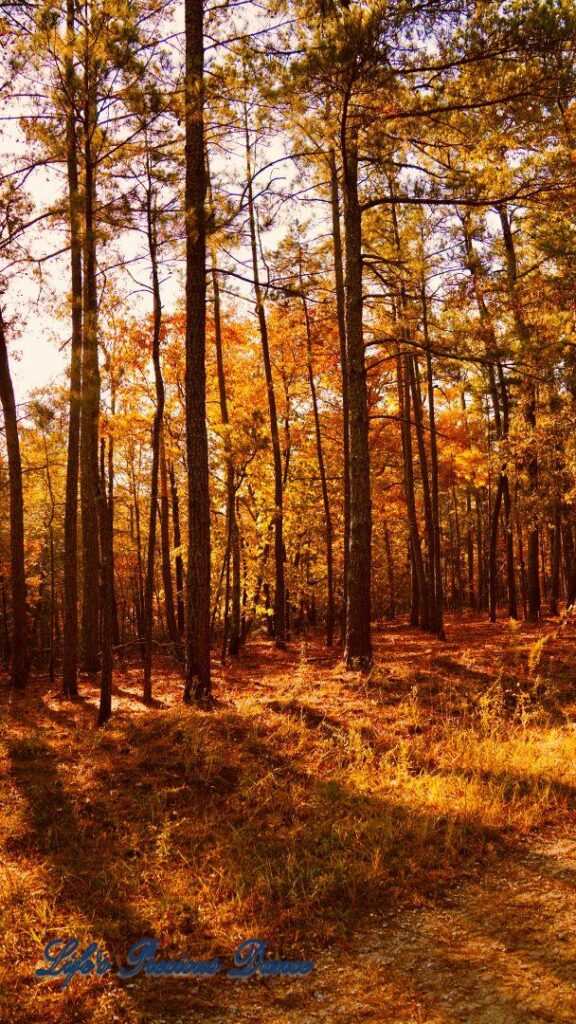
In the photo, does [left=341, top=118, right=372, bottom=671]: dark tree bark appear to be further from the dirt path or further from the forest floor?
the dirt path

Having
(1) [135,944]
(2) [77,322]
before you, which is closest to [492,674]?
(1) [135,944]

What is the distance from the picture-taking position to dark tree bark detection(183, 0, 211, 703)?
804 centimetres

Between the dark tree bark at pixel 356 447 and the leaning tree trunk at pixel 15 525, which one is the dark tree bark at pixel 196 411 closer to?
the dark tree bark at pixel 356 447

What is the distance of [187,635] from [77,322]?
605cm

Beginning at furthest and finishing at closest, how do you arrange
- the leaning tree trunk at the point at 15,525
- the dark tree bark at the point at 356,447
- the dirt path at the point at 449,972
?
the leaning tree trunk at the point at 15,525
the dark tree bark at the point at 356,447
the dirt path at the point at 449,972

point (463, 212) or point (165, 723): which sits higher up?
point (463, 212)

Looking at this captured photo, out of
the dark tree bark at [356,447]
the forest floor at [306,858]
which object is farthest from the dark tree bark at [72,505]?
the dark tree bark at [356,447]

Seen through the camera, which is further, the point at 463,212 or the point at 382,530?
the point at 382,530

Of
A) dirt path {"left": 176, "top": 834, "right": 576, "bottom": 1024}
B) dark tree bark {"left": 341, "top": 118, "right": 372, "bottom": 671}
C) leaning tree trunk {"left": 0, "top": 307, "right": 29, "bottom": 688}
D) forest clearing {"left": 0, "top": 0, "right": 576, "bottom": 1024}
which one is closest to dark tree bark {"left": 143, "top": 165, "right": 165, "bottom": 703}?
forest clearing {"left": 0, "top": 0, "right": 576, "bottom": 1024}

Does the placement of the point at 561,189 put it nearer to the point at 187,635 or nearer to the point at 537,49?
the point at 537,49

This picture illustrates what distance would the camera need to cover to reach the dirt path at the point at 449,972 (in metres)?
2.72

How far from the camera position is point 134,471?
2527 centimetres

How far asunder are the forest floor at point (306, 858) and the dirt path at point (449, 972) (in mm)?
11

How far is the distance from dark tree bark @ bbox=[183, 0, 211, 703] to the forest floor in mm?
900
